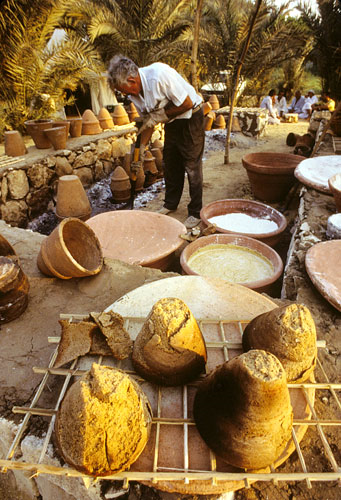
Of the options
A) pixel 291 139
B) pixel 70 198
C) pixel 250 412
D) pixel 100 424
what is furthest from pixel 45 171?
pixel 291 139

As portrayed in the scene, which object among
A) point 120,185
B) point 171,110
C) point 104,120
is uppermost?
point 171,110

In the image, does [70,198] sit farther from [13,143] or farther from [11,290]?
[11,290]

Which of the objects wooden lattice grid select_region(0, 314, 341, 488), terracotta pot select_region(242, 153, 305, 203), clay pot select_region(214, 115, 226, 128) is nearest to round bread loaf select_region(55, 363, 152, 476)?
wooden lattice grid select_region(0, 314, 341, 488)

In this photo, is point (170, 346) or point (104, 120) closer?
point (170, 346)

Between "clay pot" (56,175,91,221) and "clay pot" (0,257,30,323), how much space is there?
2.83 meters

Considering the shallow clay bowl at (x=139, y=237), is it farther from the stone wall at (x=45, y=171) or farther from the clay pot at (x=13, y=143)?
the clay pot at (x=13, y=143)

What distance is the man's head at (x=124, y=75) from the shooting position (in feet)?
10.4

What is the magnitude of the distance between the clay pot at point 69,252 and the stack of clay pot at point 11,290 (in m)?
0.22

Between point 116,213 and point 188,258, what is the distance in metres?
1.04

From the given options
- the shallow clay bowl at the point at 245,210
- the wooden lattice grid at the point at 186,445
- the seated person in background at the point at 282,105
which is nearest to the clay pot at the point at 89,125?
the shallow clay bowl at the point at 245,210

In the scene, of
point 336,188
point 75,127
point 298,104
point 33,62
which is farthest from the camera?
point 298,104

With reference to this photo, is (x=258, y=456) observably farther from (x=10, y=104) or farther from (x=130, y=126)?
(x=130, y=126)

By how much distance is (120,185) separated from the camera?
18.4 ft

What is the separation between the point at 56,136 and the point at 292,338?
5.72 meters
